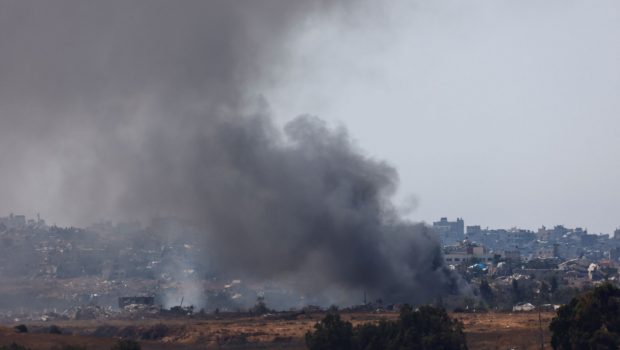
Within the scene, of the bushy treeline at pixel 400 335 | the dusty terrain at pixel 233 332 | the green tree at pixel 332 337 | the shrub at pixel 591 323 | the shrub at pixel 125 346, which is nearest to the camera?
the shrub at pixel 591 323

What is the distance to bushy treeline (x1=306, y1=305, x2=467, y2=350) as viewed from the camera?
219 feet

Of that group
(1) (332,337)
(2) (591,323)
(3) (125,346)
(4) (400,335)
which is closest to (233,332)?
(1) (332,337)

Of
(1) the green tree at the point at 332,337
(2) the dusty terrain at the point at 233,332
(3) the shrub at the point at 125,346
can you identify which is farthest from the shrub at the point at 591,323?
(3) the shrub at the point at 125,346

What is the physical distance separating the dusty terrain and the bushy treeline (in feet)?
20.3

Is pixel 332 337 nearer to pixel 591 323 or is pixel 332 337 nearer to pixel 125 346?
pixel 125 346

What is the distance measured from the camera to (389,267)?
11612cm

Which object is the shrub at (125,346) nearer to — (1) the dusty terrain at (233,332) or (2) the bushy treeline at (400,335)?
(1) the dusty terrain at (233,332)

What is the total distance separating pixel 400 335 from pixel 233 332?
22.2 m

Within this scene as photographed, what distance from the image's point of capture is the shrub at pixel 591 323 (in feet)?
202

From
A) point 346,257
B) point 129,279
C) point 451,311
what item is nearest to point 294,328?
point 451,311

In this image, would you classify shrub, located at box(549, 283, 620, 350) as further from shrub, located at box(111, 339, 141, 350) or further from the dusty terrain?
shrub, located at box(111, 339, 141, 350)

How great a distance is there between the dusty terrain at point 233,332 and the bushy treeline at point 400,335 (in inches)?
244

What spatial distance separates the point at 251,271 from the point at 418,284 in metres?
19.1

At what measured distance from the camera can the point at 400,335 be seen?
222ft
